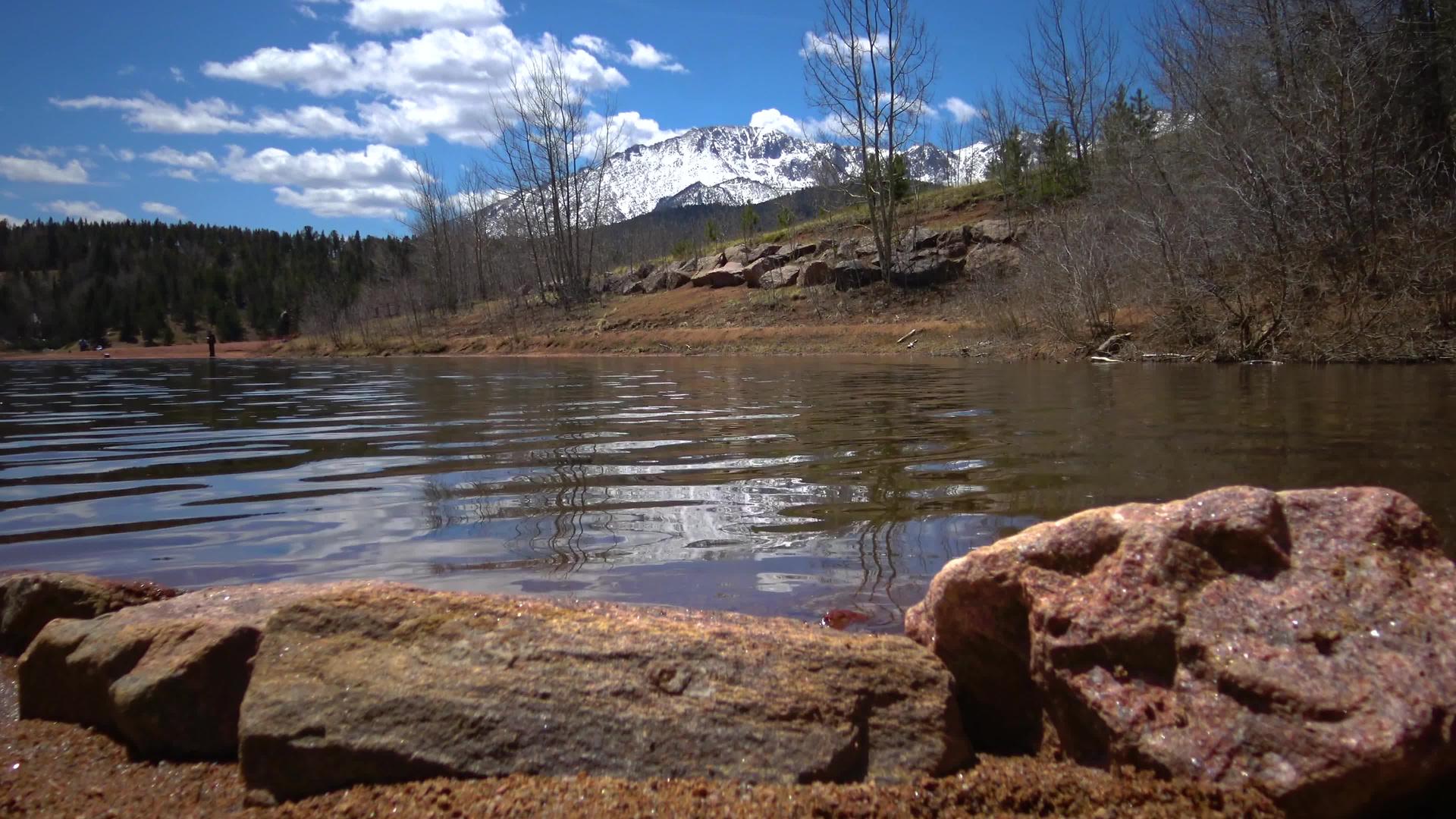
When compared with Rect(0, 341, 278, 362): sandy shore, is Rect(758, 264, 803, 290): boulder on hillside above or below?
above

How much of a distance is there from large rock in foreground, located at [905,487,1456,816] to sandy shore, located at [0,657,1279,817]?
9cm

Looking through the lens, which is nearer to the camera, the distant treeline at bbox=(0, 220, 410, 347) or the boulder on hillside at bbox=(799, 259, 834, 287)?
the boulder on hillside at bbox=(799, 259, 834, 287)

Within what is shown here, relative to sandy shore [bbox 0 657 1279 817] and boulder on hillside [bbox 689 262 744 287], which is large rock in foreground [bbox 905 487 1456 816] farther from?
boulder on hillside [bbox 689 262 744 287]

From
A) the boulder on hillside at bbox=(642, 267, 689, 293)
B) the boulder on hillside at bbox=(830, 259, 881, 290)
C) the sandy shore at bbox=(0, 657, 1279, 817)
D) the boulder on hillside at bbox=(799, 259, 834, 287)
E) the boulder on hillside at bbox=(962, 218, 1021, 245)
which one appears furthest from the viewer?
the boulder on hillside at bbox=(642, 267, 689, 293)

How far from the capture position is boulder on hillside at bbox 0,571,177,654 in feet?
10.1

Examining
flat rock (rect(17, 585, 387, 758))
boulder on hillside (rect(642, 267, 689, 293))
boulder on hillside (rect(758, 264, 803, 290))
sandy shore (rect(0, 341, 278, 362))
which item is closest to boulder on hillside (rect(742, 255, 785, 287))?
boulder on hillside (rect(758, 264, 803, 290))

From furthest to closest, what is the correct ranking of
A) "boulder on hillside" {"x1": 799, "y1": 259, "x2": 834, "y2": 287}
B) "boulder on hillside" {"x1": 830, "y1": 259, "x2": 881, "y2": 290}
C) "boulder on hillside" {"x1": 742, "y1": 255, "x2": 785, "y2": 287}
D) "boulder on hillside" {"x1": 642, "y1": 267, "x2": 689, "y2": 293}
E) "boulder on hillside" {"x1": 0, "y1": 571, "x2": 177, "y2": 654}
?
"boulder on hillside" {"x1": 642, "y1": 267, "x2": 689, "y2": 293} < "boulder on hillside" {"x1": 742, "y1": 255, "x2": 785, "y2": 287} < "boulder on hillside" {"x1": 799, "y1": 259, "x2": 834, "y2": 287} < "boulder on hillside" {"x1": 830, "y1": 259, "x2": 881, "y2": 290} < "boulder on hillside" {"x1": 0, "y1": 571, "x2": 177, "y2": 654}

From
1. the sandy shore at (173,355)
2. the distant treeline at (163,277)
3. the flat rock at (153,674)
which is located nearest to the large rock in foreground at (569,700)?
the flat rock at (153,674)

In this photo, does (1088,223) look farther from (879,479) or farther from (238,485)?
(238,485)

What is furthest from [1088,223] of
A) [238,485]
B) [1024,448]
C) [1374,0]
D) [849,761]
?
[849,761]

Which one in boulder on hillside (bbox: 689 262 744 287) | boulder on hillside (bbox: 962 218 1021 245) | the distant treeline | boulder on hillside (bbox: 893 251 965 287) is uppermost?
the distant treeline

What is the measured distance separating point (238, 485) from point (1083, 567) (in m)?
5.81

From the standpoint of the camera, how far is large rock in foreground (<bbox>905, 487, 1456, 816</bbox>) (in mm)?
1717

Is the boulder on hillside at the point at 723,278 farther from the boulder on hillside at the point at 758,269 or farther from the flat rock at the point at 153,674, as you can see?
the flat rock at the point at 153,674
